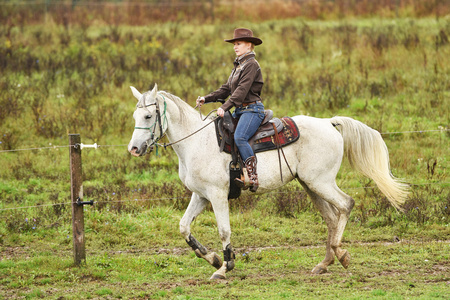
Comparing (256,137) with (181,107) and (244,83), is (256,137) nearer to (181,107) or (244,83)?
(244,83)

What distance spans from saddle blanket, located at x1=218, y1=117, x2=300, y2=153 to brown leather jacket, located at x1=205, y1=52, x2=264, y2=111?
49cm

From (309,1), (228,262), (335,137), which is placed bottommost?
(228,262)

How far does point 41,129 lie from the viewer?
1230 centimetres

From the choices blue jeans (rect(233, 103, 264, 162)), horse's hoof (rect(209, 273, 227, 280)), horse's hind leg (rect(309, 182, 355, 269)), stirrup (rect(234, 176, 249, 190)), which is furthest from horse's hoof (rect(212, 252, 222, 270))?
horse's hind leg (rect(309, 182, 355, 269))

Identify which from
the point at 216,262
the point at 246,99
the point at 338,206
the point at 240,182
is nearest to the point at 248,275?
the point at 216,262

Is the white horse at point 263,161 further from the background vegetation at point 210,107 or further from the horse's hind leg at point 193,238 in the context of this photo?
the background vegetation at point 210,107

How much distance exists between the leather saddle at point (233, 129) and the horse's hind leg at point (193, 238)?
31.3 inches

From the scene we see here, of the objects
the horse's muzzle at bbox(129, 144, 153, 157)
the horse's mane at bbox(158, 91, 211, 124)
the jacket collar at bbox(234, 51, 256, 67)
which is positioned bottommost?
the horse's muzzle at bbox(129, 144, 153, 157)

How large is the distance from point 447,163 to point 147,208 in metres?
5.70

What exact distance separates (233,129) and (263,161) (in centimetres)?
53

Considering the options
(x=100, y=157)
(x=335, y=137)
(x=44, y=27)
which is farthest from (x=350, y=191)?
(x=44, y=27)

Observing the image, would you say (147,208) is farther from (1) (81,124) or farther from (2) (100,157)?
(1) (81,124)

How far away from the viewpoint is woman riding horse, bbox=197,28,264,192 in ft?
21.2

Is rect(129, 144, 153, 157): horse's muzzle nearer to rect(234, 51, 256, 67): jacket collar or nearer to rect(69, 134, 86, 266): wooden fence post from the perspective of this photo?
rect(69, 134, 86, 266): wooden fence post
